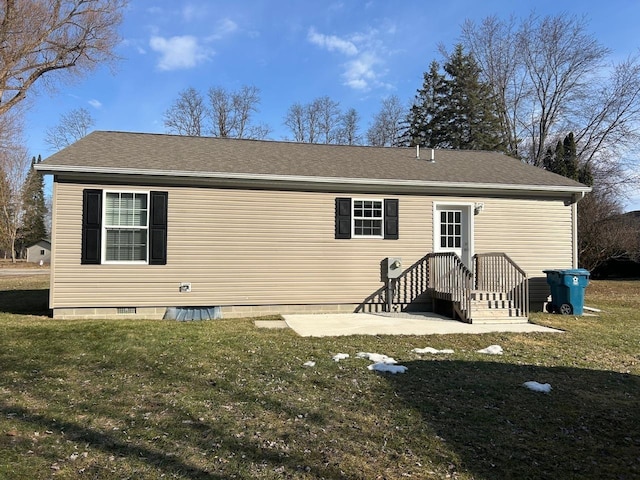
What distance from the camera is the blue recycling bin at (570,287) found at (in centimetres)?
949

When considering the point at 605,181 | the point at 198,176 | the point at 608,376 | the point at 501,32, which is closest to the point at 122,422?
the point at 608,376

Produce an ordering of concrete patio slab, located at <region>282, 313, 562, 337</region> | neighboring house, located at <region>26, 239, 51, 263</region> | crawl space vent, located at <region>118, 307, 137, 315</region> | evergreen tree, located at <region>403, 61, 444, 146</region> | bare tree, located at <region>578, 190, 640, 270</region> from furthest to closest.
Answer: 1. neighboring house, located at <region>26, 239, 51, 263</region>
2. evergreen tree, located at <region>403, 61, 444, 146</region>
3. bare tree, located at <region>578, 190, 640, 270</region>
4. crawl space vent, located at <region>118, 307, 137, 315</region>
5. concrete patio slab, located at <region>282, 313, 562, 337</region>

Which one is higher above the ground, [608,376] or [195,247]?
[195,247]

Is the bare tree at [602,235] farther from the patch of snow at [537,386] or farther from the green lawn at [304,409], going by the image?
the patch of snow at [537,386]

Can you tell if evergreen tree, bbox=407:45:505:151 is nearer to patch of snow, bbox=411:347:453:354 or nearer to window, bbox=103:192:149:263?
window, bbox=103:192:149:263

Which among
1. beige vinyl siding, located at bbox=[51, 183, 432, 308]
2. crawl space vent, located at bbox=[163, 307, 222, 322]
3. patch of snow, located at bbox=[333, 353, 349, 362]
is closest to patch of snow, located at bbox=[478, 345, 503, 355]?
patch of snow, located at bbox=[333, 353, 349, 362]

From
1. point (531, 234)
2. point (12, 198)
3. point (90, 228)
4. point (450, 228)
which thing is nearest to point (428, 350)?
point (450, 228)

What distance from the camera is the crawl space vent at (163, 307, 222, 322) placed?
8.66m

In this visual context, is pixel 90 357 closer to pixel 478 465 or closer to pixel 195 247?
pixel 195 247

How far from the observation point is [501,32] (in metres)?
27.5

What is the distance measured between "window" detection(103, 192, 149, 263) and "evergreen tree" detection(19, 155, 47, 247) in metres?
31.4

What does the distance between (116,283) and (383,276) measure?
5414 millimetres

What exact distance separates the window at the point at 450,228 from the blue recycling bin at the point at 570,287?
6.99 feet

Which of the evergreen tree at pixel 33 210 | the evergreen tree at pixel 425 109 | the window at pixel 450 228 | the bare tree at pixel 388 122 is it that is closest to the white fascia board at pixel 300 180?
the window at pixel 450 228
